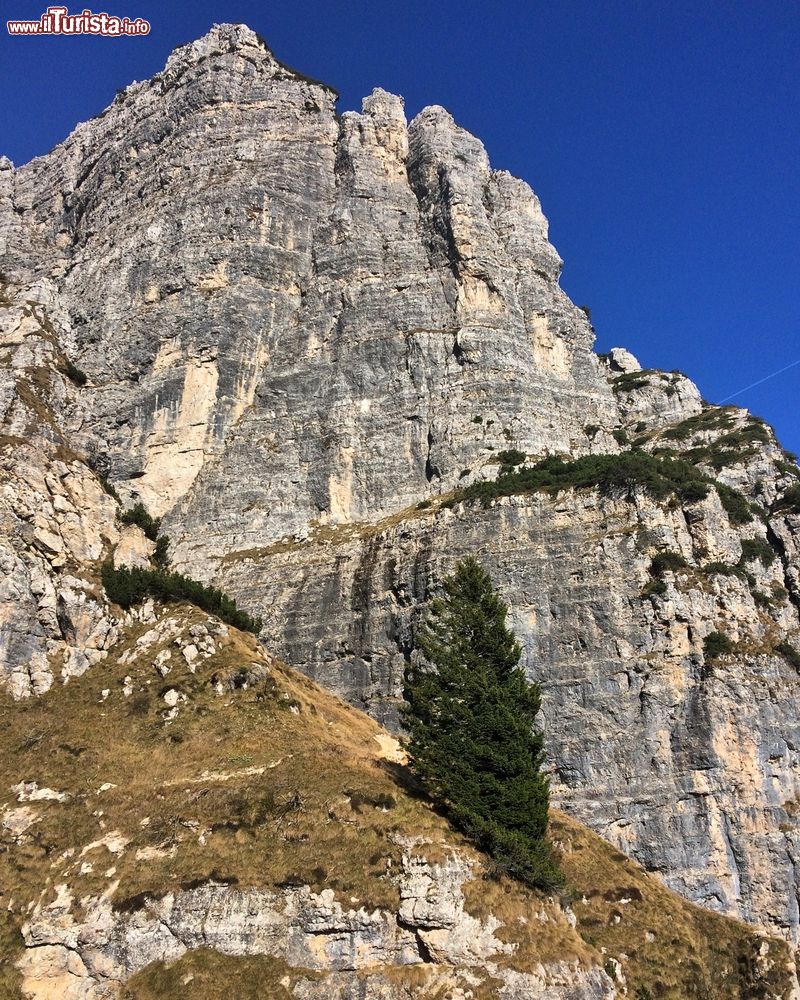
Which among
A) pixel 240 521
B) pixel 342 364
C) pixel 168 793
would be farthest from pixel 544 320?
pixel 168 793

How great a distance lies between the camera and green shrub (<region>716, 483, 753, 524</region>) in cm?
5228

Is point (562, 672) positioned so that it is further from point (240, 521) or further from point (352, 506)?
point (240, 521)

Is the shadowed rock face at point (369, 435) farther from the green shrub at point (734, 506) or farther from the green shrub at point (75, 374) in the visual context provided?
the green shrub at point (734, 506)

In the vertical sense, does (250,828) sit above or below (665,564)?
below

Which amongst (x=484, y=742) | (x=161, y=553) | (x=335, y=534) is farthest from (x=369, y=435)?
(x=484, y=742)

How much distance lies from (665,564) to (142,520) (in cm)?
3303

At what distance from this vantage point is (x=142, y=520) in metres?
53.8

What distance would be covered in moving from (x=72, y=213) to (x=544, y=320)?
52909mm

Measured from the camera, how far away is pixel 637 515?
4834 cm

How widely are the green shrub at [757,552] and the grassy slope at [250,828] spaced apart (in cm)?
2093

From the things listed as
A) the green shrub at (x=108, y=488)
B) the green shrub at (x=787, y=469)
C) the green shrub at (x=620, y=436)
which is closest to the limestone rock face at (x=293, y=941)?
the green shrub at (x=108, y=488)

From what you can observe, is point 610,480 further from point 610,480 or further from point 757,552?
point 757,552

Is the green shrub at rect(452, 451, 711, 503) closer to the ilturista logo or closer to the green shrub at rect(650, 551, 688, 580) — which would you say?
the green shrub at rect(650, 551, 688, 580)

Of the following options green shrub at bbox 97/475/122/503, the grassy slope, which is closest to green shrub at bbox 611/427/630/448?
the grassy slope
